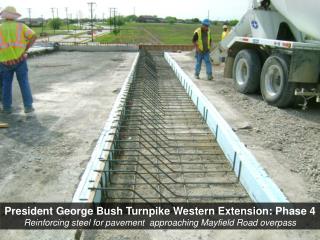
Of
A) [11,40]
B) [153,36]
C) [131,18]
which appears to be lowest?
[153,36]

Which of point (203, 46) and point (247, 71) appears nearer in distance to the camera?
point (247, 71)

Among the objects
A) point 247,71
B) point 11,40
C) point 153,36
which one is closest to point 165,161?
point 11,40

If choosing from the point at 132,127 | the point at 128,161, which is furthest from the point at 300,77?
the point at 128,161

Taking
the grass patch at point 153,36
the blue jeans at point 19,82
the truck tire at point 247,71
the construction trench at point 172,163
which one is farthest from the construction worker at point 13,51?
the grass patch at point 153,36

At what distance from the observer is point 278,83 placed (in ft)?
24.7

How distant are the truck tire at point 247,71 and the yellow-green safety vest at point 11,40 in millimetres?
4894

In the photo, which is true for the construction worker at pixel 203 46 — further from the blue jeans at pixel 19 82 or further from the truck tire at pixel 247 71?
the blue jeans at pixel 19 82

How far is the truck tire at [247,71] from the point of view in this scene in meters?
8.55

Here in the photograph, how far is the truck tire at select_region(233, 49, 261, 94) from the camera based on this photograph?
8547 millimetres

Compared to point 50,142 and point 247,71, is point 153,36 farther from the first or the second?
point 50,142

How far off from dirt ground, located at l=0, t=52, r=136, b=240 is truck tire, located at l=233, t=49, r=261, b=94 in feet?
9.90

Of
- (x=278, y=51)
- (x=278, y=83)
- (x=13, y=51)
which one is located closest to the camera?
(x=13, y=51)

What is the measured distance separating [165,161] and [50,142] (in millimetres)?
1673

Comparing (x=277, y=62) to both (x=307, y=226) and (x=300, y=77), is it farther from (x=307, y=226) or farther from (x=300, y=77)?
(x=307, y=226)
